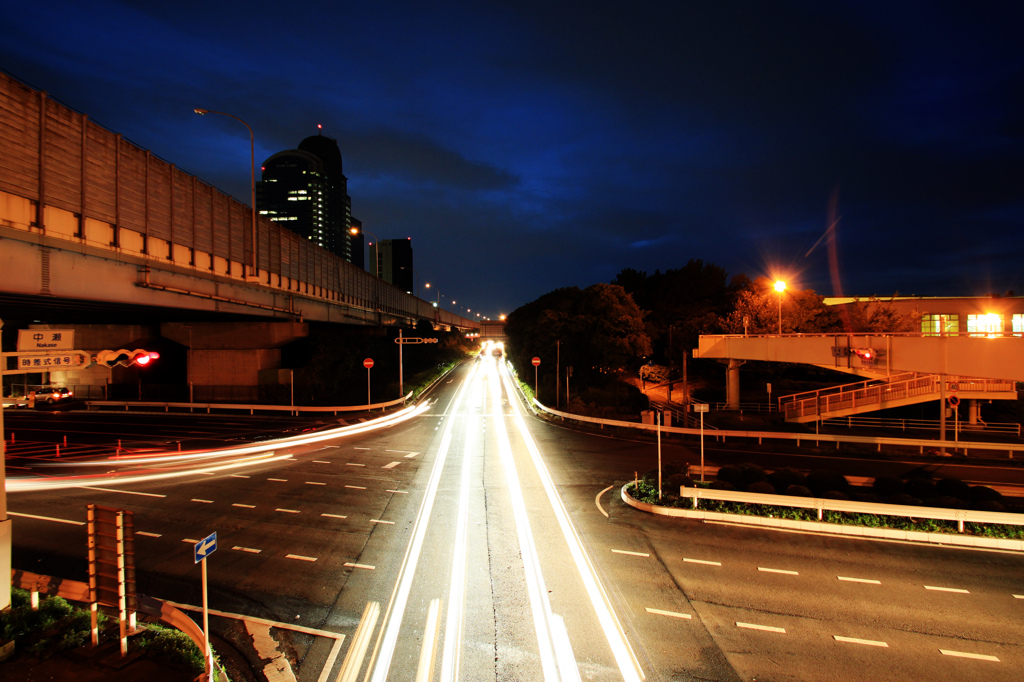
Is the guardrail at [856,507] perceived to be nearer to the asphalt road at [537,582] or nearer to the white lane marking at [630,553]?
the asphalt road at [537,582]

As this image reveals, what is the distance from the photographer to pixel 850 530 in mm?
12969

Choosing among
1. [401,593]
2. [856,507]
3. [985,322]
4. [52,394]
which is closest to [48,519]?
[401,593]

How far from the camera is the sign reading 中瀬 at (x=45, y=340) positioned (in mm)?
7848

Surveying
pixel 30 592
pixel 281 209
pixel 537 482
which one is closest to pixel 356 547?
pixel 30 592

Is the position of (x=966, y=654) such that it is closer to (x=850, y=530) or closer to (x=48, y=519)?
(x=850, y=530)

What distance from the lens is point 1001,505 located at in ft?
43.3

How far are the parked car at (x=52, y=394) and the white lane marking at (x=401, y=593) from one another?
41401 mm

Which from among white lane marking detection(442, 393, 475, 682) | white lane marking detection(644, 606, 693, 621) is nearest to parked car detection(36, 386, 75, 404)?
white lane marking detection(442, 393, 475, 682)

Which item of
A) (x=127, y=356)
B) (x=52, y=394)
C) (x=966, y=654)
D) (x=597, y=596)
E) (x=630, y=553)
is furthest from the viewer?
(x=52, y=394)

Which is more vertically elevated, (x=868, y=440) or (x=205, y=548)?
(x=205, y=548)

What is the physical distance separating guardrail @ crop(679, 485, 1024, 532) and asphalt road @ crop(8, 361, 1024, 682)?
1047mm

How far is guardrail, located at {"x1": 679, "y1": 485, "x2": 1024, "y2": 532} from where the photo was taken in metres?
12.4

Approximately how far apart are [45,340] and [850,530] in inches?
789

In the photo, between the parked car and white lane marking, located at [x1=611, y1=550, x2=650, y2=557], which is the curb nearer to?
white lane marking, located at [x1=611, y1=550, x2=650, y2=557]
